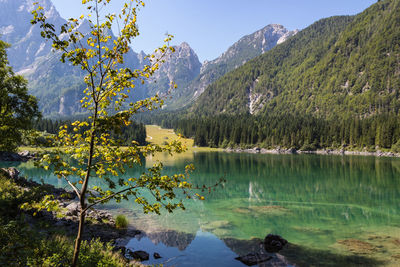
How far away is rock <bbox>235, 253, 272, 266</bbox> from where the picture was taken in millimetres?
19688

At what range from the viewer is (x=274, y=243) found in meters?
22.4

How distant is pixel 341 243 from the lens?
78.8 feet

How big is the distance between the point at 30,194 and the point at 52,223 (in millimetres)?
3178

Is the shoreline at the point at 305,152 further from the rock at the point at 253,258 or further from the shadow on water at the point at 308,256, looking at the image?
the rock at the point at 253,258

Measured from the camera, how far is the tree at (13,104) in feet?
98.5

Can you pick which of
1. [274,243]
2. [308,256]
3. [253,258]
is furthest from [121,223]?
[308,256]

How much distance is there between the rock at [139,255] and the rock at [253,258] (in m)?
6.87

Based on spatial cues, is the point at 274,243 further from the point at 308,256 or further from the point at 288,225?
the point at 288,225

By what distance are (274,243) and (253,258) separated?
10.5ft

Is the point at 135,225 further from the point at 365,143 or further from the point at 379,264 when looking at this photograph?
the point at 365,143

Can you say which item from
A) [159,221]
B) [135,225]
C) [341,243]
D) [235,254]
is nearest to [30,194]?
[135,225]

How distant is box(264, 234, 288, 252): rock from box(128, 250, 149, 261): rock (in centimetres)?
978

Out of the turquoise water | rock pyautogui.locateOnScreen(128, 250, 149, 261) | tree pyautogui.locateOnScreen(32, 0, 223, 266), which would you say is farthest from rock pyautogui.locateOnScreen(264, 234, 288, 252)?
tree pyautogui.locateOnScreen(32, 0, 223, 266)

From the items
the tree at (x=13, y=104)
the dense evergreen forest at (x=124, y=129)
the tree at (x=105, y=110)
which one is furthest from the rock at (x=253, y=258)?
the dense evergreen forest at (x=124, y=129)
